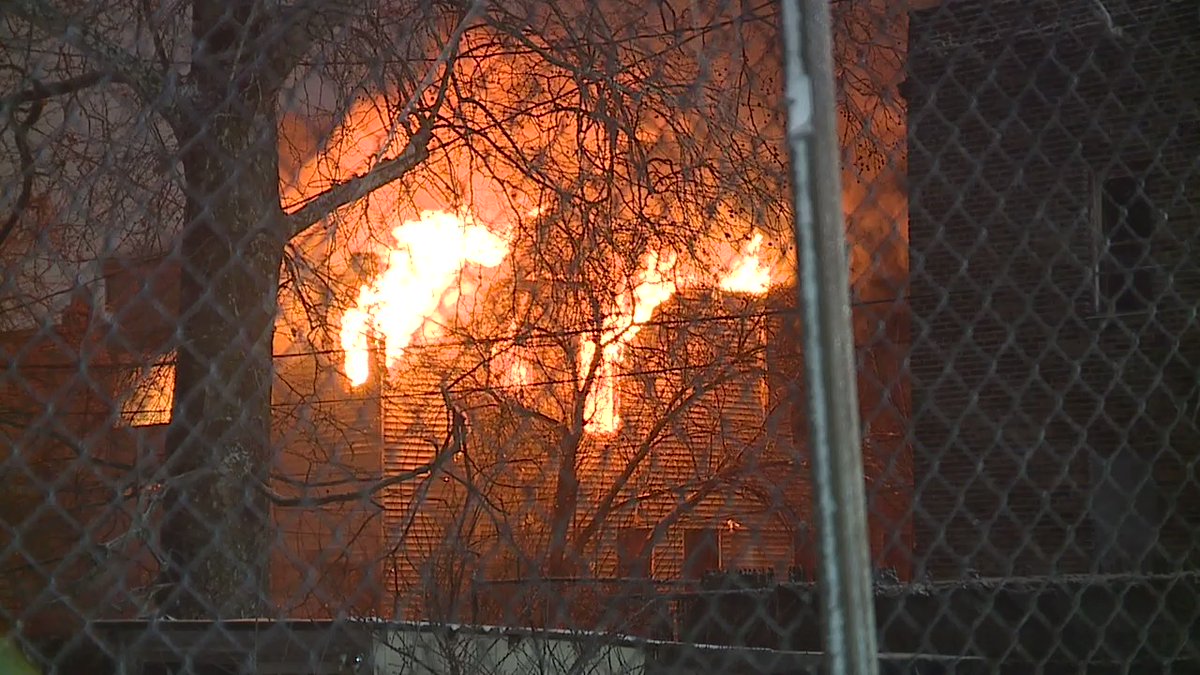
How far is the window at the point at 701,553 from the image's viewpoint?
3.52 meters

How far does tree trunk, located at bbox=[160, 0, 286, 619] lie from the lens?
2.65m

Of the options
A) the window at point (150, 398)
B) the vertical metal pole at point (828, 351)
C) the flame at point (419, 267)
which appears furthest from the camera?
the flame at point (419, 267)

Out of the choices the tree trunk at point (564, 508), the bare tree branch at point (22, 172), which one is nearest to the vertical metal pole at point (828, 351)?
the bare tree branch at point (22, 172)

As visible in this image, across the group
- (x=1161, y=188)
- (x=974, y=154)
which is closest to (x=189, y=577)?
(x=974, y=154)

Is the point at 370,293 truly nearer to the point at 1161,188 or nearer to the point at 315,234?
the point at 315,234

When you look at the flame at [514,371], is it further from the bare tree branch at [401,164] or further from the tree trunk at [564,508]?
the bare tree branch at [401,164]

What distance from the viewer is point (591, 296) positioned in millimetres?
4680

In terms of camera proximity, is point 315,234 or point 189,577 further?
point 315,234

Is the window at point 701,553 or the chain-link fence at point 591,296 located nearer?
the chain-link fence at point 591,296

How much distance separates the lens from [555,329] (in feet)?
16.8

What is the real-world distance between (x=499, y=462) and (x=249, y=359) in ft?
6.27

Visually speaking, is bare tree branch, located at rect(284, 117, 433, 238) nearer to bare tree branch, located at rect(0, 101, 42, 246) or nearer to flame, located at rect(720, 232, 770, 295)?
bare tree branch, located at rect(0, 101, 42, 246)

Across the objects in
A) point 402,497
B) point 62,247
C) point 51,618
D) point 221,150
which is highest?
point 221,150

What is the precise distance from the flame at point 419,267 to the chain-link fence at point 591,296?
44 centimetres
